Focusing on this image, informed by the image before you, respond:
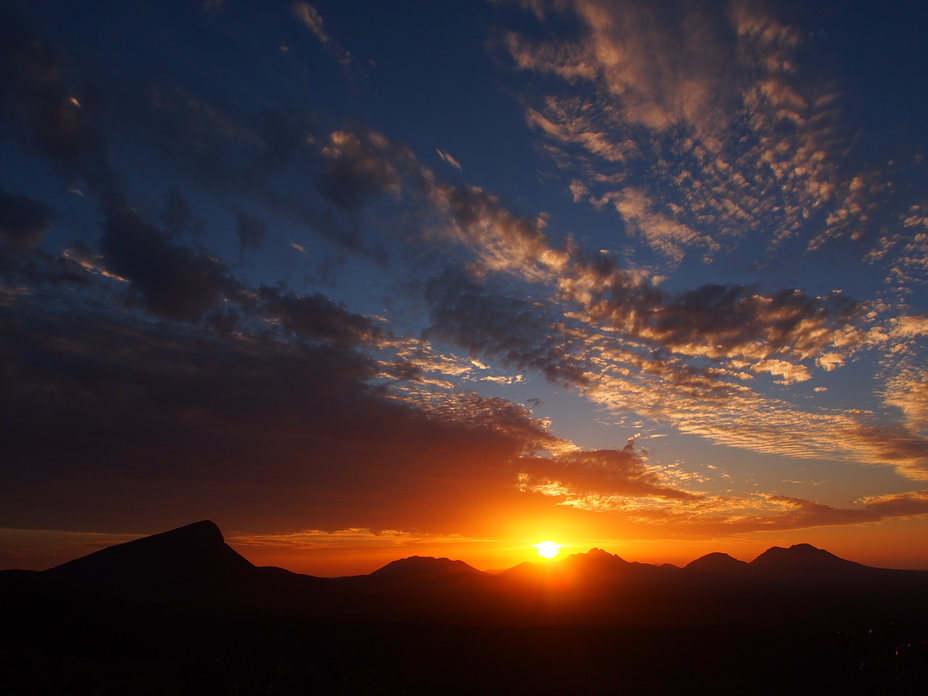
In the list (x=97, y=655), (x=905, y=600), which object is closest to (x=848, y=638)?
(x=97, y=655)

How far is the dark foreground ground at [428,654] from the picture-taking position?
4975 cm

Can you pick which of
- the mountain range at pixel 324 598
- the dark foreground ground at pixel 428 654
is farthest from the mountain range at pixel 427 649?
the mountain range at pixel 324 598

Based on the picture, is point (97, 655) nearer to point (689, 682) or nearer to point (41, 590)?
point (41, 590)

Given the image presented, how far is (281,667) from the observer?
50375mm

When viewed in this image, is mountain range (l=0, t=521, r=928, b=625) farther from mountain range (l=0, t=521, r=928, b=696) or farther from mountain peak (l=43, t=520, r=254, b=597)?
mountain range (l=0, t=521, r=928, b=696)

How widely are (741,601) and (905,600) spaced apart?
5368 cm

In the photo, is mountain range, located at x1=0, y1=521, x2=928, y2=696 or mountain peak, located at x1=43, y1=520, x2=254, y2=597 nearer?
mountain range, located at x1=0, y1=521, x2=928, y2=696

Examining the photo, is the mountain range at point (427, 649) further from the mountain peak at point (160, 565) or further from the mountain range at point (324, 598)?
the mountain peak at point (160, 565)

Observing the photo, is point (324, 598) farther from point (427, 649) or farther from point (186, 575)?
point (427, 649)

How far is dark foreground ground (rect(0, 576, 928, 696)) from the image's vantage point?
49.8 metres

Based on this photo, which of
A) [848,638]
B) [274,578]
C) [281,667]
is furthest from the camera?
[274,578]

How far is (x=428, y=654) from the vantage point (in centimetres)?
7519

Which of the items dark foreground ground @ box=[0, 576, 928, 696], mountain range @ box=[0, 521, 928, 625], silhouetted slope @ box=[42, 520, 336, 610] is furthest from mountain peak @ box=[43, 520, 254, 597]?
dark foreground ground @ box=[0, 576, 928, 696]

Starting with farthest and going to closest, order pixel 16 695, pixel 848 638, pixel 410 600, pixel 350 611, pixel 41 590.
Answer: pixel 410 600, pixel 350 611, pixel 41 590, pixel 848 638, pixel 16 695
